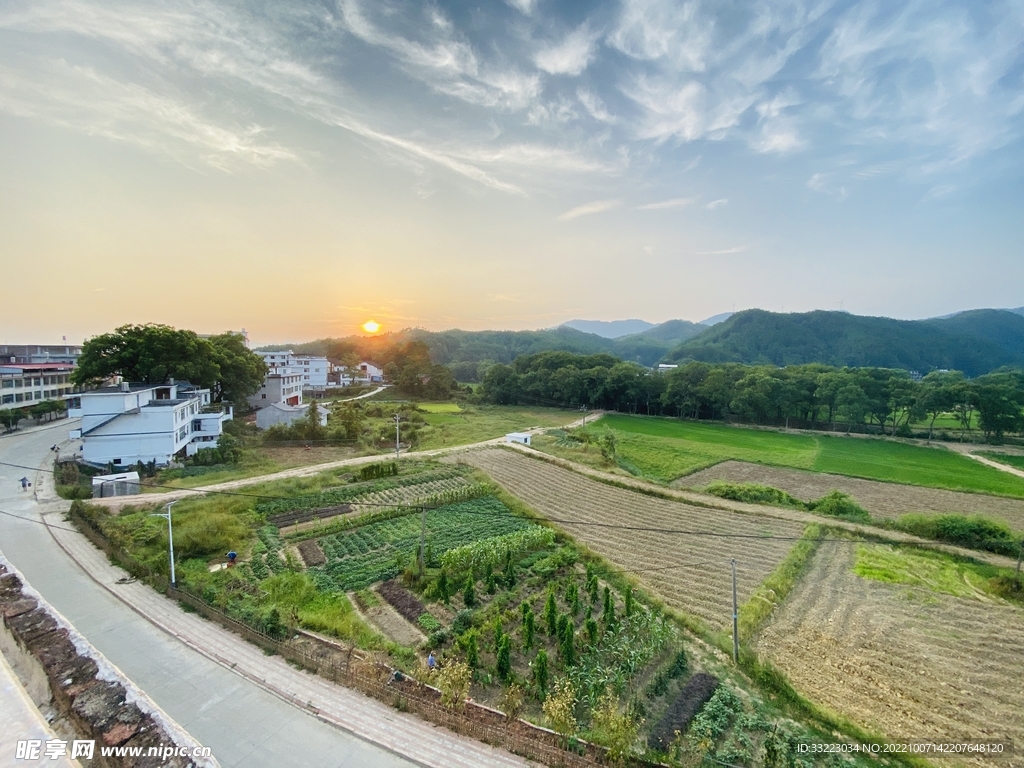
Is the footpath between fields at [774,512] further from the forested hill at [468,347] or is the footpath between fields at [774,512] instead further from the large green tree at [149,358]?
the forested hill at [468,347]

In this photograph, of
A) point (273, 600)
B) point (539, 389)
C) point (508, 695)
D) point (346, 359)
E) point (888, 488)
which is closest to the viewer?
point (508, 695)

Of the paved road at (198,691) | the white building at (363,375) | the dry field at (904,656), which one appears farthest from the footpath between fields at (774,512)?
the white building at (363,375)

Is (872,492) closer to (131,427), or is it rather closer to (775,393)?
(775,393)

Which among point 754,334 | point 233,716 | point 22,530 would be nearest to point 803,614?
point 233,716

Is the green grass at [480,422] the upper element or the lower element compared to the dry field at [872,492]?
upper

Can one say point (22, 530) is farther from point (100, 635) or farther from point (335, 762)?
point (335, 762)

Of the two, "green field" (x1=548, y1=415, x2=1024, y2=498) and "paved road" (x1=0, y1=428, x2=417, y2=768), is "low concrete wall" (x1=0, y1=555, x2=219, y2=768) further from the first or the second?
"green field" (x1=548, y1=415, x2=1024, y2=498)
